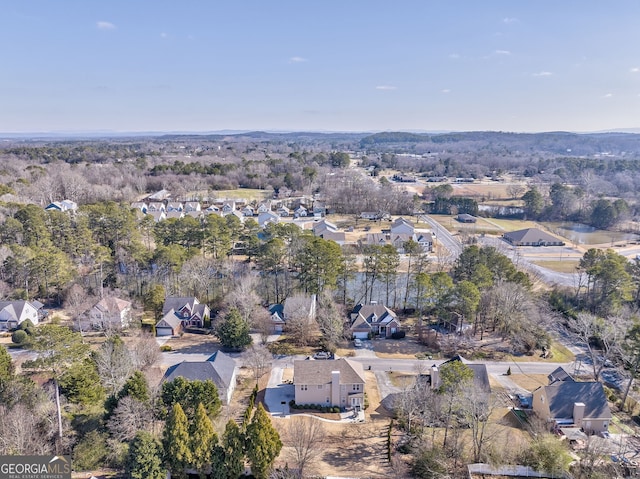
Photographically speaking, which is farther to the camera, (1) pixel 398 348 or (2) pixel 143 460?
(1) pixel 398 348

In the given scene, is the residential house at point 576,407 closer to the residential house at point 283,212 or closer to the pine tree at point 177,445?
the pine tree at point 177,445

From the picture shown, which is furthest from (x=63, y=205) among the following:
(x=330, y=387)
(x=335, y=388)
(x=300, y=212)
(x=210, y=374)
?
(x=335, y=388)

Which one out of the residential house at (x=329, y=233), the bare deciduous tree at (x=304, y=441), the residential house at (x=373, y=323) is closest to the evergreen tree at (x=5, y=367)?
the bare deciduous tree at (x=304, y=441)

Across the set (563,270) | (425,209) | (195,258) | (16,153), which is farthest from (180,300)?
(16,153)

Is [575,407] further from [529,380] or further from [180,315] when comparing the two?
[180,315]

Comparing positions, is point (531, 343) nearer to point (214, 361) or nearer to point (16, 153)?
point (214, 361)

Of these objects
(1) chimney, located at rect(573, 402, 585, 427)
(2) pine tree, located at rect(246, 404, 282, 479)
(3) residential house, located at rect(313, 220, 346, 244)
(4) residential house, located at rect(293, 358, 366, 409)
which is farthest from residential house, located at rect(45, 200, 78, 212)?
(1) chimney, located at rect(573, 402, 585, 427)
